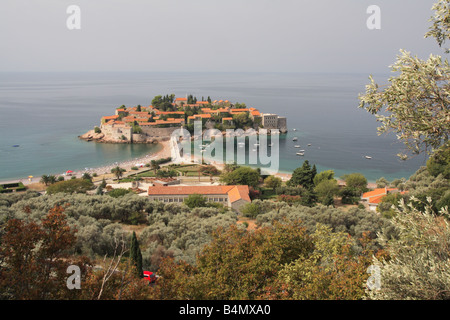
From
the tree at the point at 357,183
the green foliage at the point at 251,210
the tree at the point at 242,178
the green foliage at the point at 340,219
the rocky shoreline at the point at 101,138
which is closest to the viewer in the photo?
the green foliage at the point at 340,219

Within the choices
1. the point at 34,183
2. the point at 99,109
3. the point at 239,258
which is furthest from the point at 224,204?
the point at 99,109

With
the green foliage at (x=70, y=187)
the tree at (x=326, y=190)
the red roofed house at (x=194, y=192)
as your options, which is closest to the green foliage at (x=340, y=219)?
the red roofed house at (x=194, y=192)

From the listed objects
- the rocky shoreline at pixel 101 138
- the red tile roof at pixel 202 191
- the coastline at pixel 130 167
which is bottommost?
the coastline at pixel 130 167

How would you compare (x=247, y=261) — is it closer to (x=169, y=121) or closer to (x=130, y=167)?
(x=130, y=167)

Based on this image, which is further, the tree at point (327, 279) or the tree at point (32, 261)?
the tree at point (327, 279)

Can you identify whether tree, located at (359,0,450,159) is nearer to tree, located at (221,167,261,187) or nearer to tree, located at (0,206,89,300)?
tree, located at (0,206,89,300)

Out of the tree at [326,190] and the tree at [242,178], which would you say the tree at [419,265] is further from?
the tree at [242,178]
